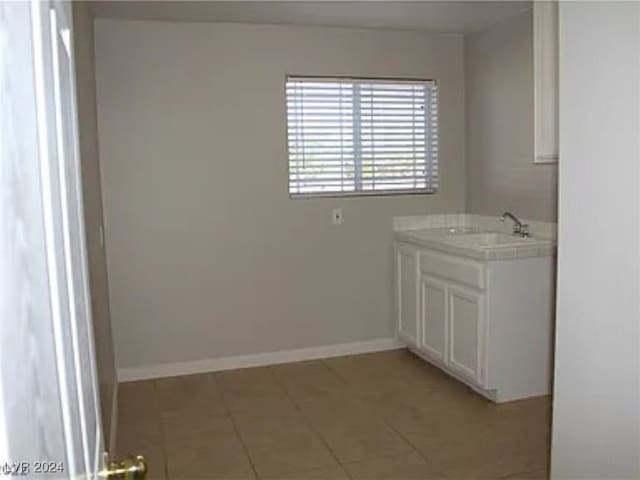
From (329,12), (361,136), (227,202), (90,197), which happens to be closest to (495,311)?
(361,136)

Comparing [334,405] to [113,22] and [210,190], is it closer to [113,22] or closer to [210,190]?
[210,190]

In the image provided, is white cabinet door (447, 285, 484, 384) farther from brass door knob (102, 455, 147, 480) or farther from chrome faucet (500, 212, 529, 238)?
brass door knob (102, 455, 147, 480)

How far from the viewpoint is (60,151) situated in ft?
2.59

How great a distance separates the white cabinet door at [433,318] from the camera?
3932 millimetres

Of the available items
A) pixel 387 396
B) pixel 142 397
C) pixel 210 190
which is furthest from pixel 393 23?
pixel 142 397

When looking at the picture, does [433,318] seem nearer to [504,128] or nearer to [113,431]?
[504,128]

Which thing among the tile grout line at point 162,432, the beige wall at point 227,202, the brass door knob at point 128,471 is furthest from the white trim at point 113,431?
the brass door knob at point 128,471

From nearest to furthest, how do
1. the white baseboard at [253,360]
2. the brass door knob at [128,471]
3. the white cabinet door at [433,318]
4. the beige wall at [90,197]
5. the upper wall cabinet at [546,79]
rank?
the brass door knob at [128,471] → the upper wall cabinet at [546,79] → the beige wall at [90,197] → the white cabinet door at [433,318] → the white baseboard at [253,360]

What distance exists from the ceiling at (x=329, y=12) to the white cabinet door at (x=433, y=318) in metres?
1.72

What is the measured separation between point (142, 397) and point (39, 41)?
353cm

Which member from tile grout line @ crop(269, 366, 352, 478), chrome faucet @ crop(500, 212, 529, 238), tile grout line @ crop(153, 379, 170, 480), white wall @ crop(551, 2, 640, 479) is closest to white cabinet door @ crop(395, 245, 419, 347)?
chrome faucet @ crop(500, 212, 529, 238)

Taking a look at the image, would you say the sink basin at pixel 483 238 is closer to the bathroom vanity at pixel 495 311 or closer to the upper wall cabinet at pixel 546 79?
the bathroom vanity at pixel 495 311

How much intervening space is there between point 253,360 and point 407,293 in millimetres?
1208

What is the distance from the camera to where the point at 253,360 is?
4.39m
